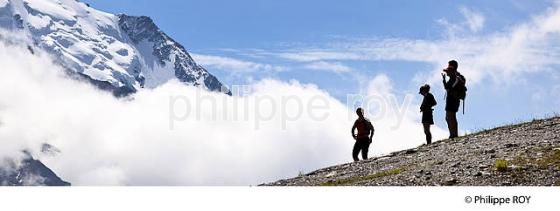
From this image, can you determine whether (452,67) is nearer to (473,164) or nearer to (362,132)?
(362,132)

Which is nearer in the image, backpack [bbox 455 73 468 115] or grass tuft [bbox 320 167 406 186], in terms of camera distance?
grass tuft [bbox 320 167 406 186]

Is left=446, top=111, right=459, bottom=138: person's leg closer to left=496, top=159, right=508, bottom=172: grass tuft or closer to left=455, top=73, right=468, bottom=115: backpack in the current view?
left=455, top=73, right=468, bottom=115: backpack

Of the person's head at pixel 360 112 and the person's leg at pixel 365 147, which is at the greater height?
the person's head at pixel 360 112

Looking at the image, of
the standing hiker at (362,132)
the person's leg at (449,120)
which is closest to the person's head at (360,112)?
the standing hiker at (362,132)

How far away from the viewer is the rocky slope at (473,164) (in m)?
17.8

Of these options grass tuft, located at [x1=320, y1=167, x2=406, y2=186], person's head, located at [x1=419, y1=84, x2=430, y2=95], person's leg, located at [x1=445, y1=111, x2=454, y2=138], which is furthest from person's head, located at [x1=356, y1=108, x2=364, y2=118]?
grass tuft, located at [x1=320, y1=167, x2=406, y2=186]

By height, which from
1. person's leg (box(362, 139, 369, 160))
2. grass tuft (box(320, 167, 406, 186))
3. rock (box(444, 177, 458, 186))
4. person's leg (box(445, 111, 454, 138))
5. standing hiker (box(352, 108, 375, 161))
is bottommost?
rock (box(444, 177, 458, 186))

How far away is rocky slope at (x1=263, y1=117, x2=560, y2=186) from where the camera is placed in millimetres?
17766

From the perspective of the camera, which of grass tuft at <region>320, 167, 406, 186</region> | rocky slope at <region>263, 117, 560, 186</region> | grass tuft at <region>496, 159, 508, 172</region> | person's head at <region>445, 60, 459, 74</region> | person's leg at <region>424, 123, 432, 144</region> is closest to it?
rocky slope at <region>263, 117, 560, 186</region>

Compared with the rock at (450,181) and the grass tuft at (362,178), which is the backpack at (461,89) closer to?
the grass tuft at (362,178)

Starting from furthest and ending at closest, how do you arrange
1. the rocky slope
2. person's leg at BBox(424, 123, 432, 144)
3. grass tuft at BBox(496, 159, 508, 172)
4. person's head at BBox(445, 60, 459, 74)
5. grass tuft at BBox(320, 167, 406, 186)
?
1. person's leg at BBox(424, 123, 432, 144)
2. person's head at BBox(445, 60, 459, 74)
3. grass tuft at BBox(320, 167, 406, 186)
4. grass tuft at BBox(496, 159, 508, 172)
5. the rocky slope

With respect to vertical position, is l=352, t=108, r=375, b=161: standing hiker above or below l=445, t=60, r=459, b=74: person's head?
below

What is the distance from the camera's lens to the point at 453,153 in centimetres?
2373

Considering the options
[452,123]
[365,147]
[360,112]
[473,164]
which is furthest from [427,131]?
[473,164]
